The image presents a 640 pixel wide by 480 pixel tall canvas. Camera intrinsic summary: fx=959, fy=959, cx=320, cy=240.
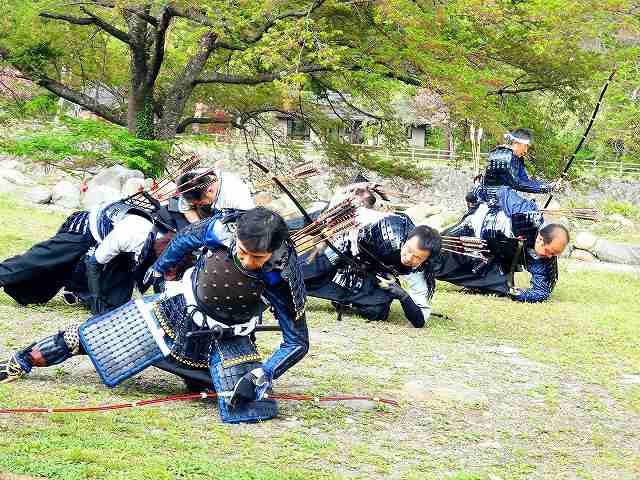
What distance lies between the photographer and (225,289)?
16.1ft

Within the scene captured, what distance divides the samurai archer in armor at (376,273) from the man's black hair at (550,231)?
2099 mm

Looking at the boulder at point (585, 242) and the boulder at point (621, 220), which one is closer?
the boulder at point (585, 242)

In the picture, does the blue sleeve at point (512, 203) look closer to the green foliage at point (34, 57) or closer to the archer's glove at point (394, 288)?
the archer's glove at point (394, 288)

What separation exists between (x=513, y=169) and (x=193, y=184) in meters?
4.83

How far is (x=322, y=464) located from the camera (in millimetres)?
4430

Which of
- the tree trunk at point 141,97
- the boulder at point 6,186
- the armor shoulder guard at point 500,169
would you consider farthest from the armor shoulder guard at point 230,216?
the boulder at point 6,186

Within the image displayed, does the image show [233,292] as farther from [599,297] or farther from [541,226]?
[599,297]

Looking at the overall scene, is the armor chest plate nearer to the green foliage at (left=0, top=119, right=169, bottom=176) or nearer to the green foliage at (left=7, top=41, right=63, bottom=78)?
the green foliage at (left=0, top=119, right=169, bottom=176)

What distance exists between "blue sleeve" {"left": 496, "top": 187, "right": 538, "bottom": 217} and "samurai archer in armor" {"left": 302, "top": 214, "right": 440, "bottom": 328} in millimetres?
2265

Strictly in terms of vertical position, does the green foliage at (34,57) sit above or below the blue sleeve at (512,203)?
above

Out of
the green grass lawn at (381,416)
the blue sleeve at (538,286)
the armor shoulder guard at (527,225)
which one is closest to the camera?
the green grass lawn at (381,416)

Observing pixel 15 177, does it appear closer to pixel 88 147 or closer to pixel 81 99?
pixel 81 99

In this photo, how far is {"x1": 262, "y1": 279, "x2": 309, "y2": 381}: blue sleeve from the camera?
191 inches

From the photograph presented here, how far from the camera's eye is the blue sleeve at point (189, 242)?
4.99 m
